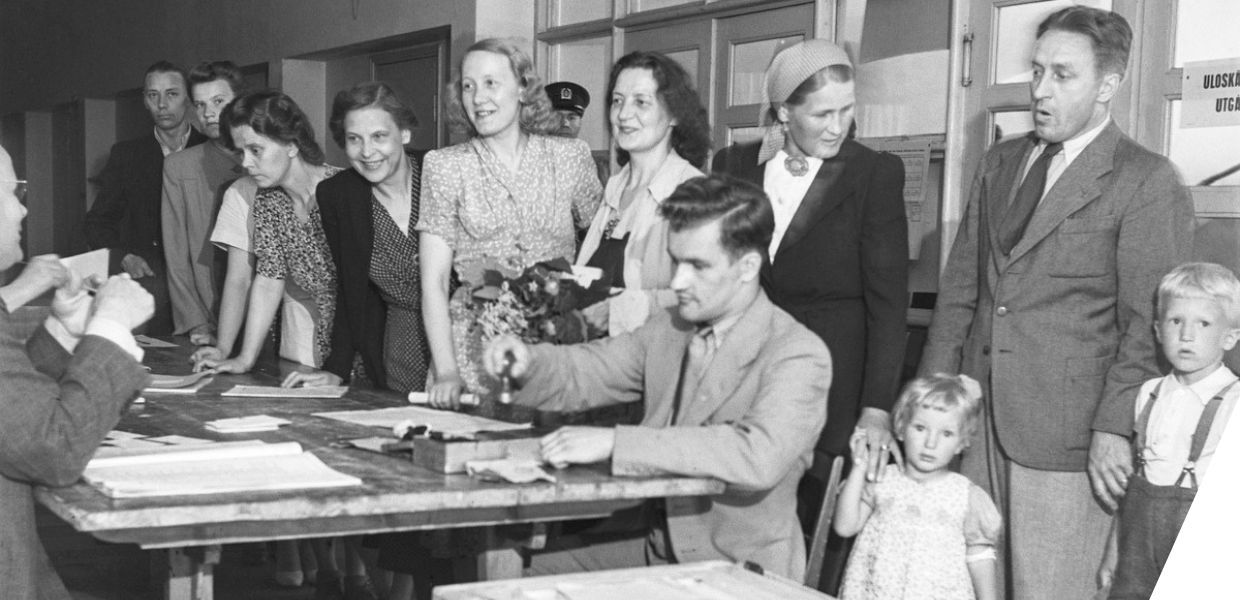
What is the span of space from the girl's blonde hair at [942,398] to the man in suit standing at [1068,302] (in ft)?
0.22

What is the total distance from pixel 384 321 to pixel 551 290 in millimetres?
1097

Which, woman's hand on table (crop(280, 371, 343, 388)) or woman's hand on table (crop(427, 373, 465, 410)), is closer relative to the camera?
woman's hand on table (crop(427, 373, 465, 410))

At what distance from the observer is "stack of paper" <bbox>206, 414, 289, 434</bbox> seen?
248 cm

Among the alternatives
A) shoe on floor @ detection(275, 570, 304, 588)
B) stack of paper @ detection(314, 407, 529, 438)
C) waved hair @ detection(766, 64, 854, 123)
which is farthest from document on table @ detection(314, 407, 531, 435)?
shoe on floor @ detection(275, 570, 304, 588)

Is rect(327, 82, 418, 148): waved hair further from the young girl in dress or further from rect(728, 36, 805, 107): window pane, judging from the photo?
rect(728, 36, 805, 107): window pane

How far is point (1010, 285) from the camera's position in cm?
275

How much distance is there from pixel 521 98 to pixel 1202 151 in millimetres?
1512

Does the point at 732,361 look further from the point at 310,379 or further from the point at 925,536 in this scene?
the point at 310,379

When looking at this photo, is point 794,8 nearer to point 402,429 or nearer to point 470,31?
point 470,31

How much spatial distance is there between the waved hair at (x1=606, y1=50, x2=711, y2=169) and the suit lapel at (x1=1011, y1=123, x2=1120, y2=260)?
733 millimetres

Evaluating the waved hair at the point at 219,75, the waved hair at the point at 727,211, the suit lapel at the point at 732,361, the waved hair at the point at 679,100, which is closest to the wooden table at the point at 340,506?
the suit lapel at the point at 732,361

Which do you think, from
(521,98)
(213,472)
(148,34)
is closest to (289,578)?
(521,98)

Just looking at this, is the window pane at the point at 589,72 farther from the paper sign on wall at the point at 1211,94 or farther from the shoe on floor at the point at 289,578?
the paper sign on wall at the point at 1211,94

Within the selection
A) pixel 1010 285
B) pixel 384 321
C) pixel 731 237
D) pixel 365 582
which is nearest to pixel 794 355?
pixel 731 237
